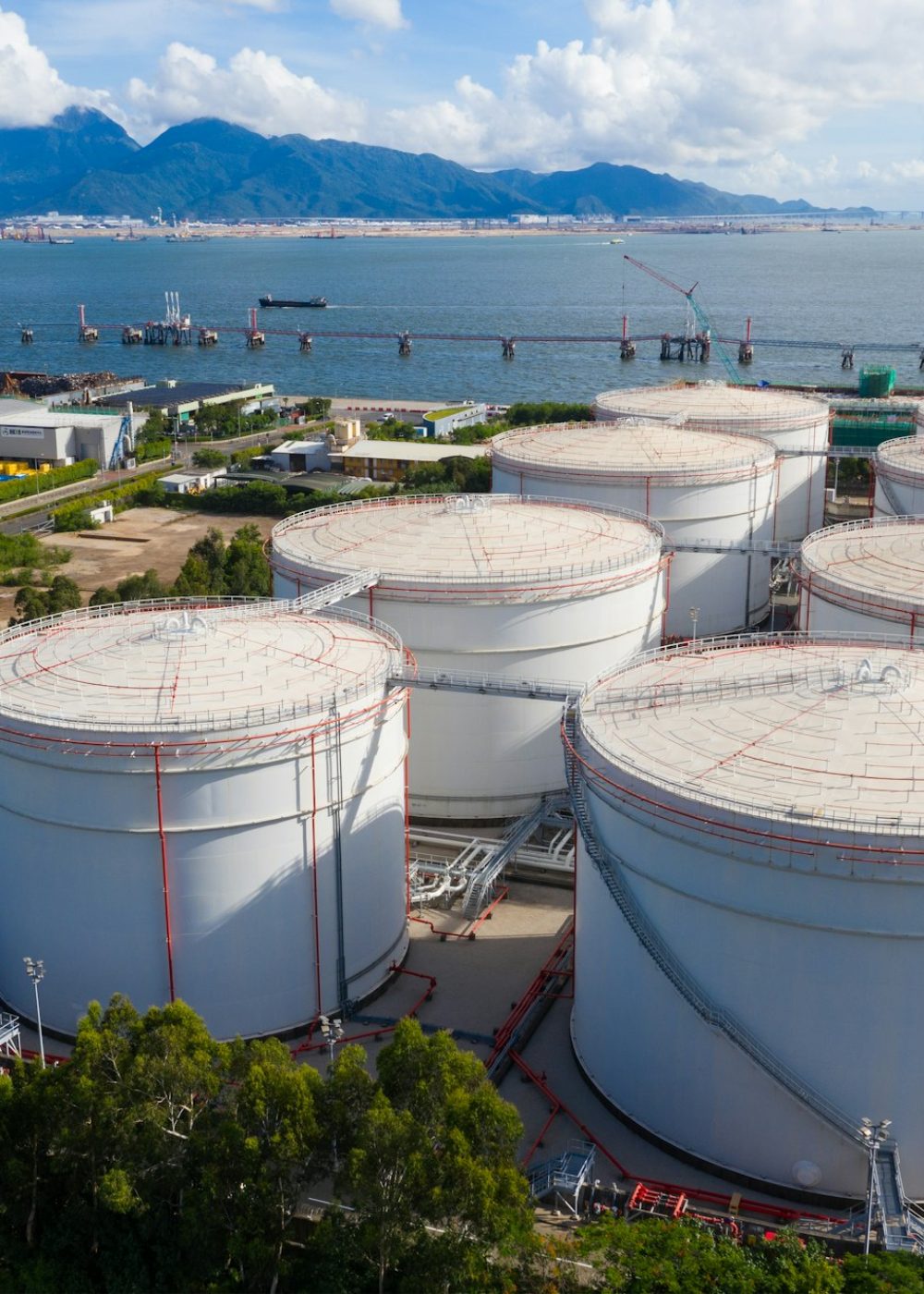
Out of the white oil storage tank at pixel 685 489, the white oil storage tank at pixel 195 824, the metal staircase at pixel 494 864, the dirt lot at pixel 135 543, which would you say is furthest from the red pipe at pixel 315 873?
the dirt lot at pixel 135 543

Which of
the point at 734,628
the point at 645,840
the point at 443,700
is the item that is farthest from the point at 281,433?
the point at 645,840

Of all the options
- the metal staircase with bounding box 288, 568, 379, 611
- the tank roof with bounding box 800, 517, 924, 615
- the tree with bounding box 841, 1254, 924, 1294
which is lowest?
the tree with bounding box 841, 1254, 924, 1294

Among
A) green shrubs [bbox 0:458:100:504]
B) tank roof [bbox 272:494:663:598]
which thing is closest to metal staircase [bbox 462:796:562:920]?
tank roof [bbox 272:494:663:598]

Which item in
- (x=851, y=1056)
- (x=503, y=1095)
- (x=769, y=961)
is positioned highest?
(x=769, y=961)

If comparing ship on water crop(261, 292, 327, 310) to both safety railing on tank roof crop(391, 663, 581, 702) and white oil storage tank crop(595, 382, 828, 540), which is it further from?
safety railing on tank roof crop(391, 663, 581, 702)

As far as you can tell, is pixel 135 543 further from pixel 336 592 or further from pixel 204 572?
pixel 336 592

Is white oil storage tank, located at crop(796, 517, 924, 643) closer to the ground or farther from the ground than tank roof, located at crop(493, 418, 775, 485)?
closer to the ground

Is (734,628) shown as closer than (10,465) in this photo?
Yes

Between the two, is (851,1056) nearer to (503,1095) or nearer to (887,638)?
(503,1095)
